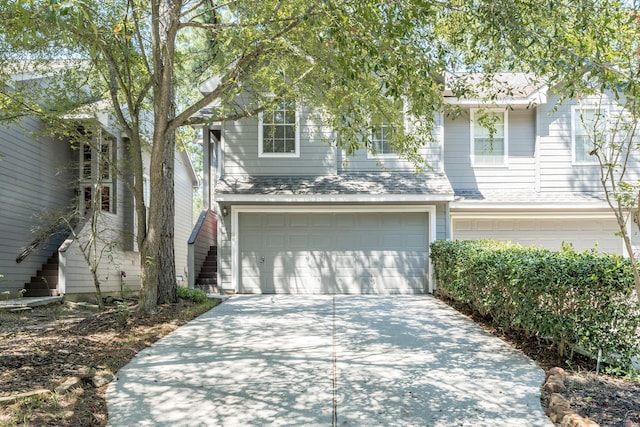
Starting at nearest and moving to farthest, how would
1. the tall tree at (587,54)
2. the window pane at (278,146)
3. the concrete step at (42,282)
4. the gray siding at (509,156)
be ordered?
1. the tall tree at (587,54)
2. the concrete step at (42,282)
3. the window pane at (278,146)
4. the gray siding at (509,156)

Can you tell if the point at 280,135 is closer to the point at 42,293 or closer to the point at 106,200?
the point at 106,200

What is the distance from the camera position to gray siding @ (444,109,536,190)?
12820mm

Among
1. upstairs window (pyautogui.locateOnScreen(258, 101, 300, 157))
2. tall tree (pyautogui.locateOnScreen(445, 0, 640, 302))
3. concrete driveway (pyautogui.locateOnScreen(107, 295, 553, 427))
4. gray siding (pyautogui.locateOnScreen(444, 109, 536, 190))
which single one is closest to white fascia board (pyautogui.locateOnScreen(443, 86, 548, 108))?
gray siding (pyautogui.locateOnScreen(444, 109, 536, 190))

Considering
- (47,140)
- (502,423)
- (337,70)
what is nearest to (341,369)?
(502,423)

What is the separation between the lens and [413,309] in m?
9.56

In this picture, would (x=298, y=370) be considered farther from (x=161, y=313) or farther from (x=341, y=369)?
(x=161, y=313)

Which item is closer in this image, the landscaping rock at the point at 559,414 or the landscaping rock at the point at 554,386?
the landscaping rock at the point at 559,414

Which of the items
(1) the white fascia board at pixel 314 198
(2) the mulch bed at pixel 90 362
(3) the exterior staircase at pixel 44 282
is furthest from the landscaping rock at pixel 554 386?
(3) the exterior staircase at pixel 44 282

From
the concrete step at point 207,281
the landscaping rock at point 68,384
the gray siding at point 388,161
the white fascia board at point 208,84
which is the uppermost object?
the white fascia board at point 208,84

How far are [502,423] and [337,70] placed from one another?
4405mm

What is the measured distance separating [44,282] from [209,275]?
3768 millimetres

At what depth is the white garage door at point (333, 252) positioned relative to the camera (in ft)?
39.7

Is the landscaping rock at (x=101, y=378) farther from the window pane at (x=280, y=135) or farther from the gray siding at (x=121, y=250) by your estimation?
the window pane at (x=280, y=135)

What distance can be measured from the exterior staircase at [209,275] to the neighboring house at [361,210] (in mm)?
545
